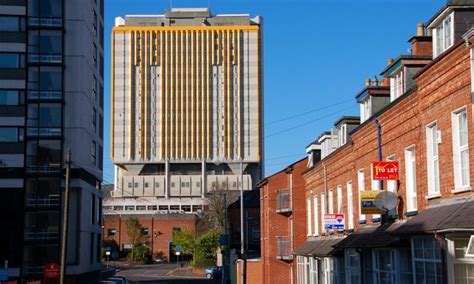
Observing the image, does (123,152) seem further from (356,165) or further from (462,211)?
(462,211)

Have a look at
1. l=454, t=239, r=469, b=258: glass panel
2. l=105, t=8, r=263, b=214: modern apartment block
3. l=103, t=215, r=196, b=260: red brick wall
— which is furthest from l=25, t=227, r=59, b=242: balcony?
l=105, t=8, r=263, b=214: modern apartment block

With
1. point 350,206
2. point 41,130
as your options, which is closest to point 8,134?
point 41,130

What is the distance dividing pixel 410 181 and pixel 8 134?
3897cm

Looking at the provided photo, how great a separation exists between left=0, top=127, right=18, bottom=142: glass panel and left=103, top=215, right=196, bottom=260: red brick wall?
5865cm

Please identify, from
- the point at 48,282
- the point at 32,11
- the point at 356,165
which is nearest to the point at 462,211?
the point at 356,165

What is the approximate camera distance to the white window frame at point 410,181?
71.2 ft

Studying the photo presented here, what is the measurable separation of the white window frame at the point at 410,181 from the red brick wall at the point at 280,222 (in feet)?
68.8

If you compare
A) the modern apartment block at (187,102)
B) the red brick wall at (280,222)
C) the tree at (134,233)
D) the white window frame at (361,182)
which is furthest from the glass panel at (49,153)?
the modern apartment block at (187,102)

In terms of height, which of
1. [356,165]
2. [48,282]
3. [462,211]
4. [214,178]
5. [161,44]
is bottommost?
[48,282]

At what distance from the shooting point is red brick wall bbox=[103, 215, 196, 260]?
112m

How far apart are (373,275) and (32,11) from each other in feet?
128

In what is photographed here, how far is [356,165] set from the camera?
28.3 metres

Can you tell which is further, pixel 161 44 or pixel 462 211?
pixel 161 44

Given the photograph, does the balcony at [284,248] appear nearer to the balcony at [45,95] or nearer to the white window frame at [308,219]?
the white window frame at [308,219]
